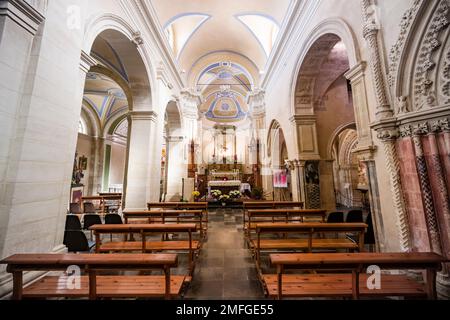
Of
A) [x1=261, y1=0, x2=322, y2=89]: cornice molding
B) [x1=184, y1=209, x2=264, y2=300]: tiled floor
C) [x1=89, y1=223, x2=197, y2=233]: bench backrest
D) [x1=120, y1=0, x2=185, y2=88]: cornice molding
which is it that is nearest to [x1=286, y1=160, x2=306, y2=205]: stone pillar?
[x1=184, y1=209, x2=264, y2=300]: tiled floor

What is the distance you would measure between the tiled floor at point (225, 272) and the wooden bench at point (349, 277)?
53cm

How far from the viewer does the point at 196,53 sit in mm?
10398

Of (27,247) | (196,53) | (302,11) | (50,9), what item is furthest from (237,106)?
(27,247)

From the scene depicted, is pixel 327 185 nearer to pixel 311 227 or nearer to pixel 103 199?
pixel 311 227

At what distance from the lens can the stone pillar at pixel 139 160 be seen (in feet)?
16.7

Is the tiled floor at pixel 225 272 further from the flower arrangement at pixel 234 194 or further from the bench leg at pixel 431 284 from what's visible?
the flower arrangement at pixel 234 194

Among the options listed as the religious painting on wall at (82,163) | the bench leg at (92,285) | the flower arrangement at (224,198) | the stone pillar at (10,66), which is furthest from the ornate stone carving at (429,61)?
the religious painting on wall at (82,163)

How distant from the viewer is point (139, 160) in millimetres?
5270

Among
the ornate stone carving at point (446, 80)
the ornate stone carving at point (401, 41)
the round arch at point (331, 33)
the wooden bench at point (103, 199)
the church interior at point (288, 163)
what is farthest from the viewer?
the wooden bench at point (103, 199)

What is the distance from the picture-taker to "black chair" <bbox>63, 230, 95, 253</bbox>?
2.80m

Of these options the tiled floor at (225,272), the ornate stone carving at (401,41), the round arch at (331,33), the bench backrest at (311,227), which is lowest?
the tiled floor at (225,272)

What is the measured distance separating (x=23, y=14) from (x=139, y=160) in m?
3.70
